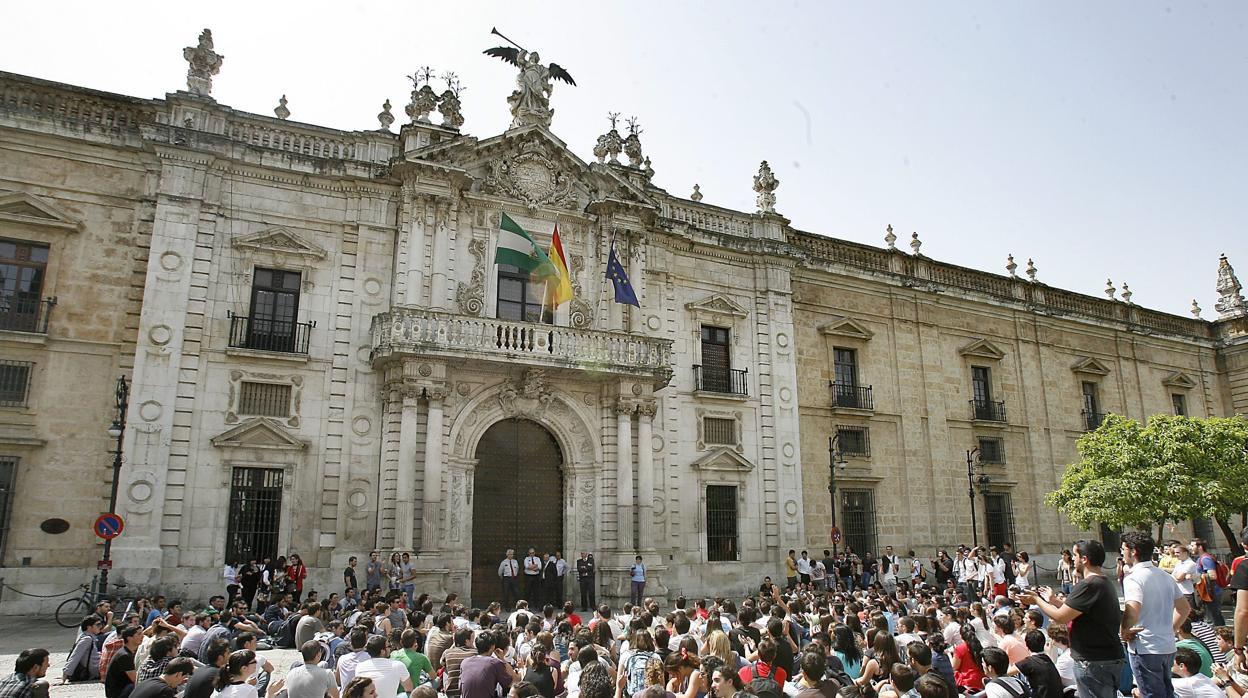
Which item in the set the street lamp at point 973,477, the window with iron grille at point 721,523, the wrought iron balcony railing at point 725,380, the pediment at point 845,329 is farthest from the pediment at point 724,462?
the street lamp at point 973,477

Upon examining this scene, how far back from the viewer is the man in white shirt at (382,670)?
7.18 metres

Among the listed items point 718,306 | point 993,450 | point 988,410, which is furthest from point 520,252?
point 993,450

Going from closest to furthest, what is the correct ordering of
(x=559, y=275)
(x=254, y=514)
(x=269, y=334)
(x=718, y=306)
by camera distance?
(x=254, y=514), (x=269, y=334), (x=559, y=275), (x=718, y=306)

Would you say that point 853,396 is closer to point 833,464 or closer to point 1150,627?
point 833,464

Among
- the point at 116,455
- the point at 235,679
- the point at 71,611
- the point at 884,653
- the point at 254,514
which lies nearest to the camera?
the point at 235,679

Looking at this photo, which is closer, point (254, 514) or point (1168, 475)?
point (254, 514)

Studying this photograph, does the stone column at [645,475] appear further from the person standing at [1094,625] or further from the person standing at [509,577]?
the person standing at [1094,625]

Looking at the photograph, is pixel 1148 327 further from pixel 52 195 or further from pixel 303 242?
pixel 52 195

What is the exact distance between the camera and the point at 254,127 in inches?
749

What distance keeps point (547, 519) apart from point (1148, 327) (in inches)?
1038

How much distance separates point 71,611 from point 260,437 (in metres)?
4.42

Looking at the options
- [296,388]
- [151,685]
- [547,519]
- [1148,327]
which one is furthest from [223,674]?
[1148,327]

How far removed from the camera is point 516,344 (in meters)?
19.1

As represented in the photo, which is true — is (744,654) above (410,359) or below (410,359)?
below
